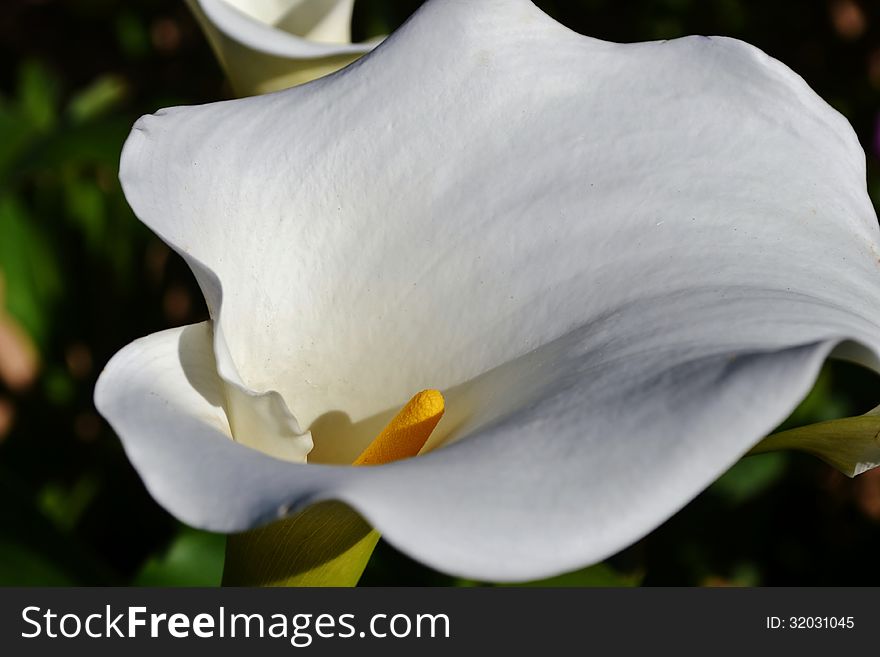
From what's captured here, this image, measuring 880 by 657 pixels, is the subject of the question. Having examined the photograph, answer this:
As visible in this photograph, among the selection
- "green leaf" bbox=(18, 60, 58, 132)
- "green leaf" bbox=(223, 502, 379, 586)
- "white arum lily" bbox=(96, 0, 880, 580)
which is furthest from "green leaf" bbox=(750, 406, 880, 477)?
"green leaf" bbox=(18, 60, 58, 132)

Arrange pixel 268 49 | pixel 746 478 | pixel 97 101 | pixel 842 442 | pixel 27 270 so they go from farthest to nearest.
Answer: pixel 97 101 < pixel 27 270 < pixel 746 478 < pixel 268 49 < pixel 842 442

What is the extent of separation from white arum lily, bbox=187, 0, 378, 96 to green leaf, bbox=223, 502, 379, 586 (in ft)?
1.24

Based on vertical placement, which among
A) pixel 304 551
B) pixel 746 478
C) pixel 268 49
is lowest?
pixel 746 478

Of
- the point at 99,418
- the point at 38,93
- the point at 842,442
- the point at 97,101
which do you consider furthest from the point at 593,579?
the point at 38,93

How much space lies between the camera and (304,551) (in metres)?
0.54

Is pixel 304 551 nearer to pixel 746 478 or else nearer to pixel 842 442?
pixel 842 442

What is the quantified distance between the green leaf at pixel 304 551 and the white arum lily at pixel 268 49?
38cm

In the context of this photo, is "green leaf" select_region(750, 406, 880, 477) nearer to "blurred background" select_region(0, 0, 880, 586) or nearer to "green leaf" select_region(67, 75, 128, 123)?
"blurred background" select_region(0, 0, 880, 586)

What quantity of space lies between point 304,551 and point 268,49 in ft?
1.29

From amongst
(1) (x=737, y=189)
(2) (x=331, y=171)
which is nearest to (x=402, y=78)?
(2) (x=331, y=171)

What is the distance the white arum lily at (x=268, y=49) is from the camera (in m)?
0.75

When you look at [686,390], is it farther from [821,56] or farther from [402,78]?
[821,56]

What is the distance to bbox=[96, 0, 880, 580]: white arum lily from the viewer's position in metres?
0.36

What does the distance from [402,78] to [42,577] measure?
55cm
